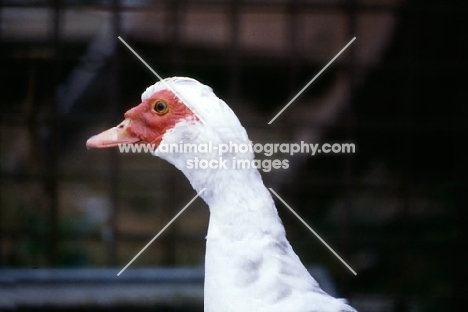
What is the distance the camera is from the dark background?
1.91 m

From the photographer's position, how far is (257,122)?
187 centimetres

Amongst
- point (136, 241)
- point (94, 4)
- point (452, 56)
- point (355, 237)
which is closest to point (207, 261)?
point (136, 241)

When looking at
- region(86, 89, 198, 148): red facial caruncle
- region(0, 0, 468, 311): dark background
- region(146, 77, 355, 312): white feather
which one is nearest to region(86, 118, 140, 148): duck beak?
region(86, 89, 198, 148): red facial caruncle

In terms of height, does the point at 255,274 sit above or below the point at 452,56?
below

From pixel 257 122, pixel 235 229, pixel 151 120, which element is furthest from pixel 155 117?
pixel 257 122

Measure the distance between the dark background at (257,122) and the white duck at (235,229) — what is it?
1.59ft

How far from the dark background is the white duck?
49 centimetres

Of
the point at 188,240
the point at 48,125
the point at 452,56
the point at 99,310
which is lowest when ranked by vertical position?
the point at 99,310

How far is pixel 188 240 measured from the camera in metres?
1.99

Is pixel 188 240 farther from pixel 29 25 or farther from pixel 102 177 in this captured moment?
pixel 29 25

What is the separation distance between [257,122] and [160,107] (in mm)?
504

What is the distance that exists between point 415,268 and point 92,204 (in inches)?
36.3

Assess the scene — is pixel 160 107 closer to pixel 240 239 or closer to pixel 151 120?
pixel 151 120

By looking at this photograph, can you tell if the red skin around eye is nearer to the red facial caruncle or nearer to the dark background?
the red facial caruncle
